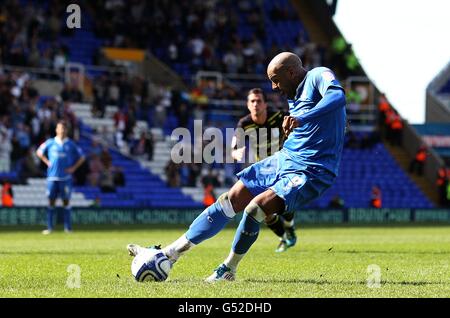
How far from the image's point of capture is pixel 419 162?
42.3 m

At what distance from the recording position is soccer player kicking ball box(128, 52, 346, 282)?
9703 millimetres

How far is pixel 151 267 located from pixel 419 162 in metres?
33.6

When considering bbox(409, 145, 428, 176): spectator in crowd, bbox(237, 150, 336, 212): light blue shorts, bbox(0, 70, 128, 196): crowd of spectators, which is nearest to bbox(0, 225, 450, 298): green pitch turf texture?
bbox(237, 150, 336, 212): light blue shorts

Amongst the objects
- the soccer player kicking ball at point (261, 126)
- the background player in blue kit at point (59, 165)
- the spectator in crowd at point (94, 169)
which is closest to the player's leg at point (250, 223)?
the soccer player kicking ball at point (261, 126)

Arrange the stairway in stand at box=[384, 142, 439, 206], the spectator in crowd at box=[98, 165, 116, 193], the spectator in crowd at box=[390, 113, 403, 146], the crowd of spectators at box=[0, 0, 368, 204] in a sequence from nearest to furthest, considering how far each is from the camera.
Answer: the crowd of spectators at box=[0, 0, 368, 204] → the spectator in crowd at box=[98, 165, 116, 193] → the stairway in stand at box=[384, 142, 439, 206] → the spectator in crowd at box=[390, 113, 403, 146]

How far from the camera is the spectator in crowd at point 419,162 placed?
4222 cm

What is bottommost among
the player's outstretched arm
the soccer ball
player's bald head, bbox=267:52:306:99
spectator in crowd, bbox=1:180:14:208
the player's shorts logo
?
spectator in crowd, bbox=1:180:14:208

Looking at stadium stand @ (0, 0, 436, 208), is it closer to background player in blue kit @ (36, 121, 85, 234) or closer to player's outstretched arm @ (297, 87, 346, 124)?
background player in blue kit @ (36, 121, 85, 234)

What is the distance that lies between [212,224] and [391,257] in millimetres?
5628

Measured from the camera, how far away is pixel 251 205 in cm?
980

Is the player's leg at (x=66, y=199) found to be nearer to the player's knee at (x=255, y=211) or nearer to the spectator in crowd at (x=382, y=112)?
the player's knee at (x=255, y=211)

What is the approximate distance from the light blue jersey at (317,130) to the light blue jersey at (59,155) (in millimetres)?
15282

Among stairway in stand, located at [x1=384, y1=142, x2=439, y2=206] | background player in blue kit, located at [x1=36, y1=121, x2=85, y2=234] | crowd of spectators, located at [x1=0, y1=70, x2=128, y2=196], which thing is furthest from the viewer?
stairway in stand, located at [x1=384, y1=142, x2=439, y2=206]

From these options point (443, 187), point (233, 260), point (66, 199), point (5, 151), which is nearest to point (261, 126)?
point (233, 260)
